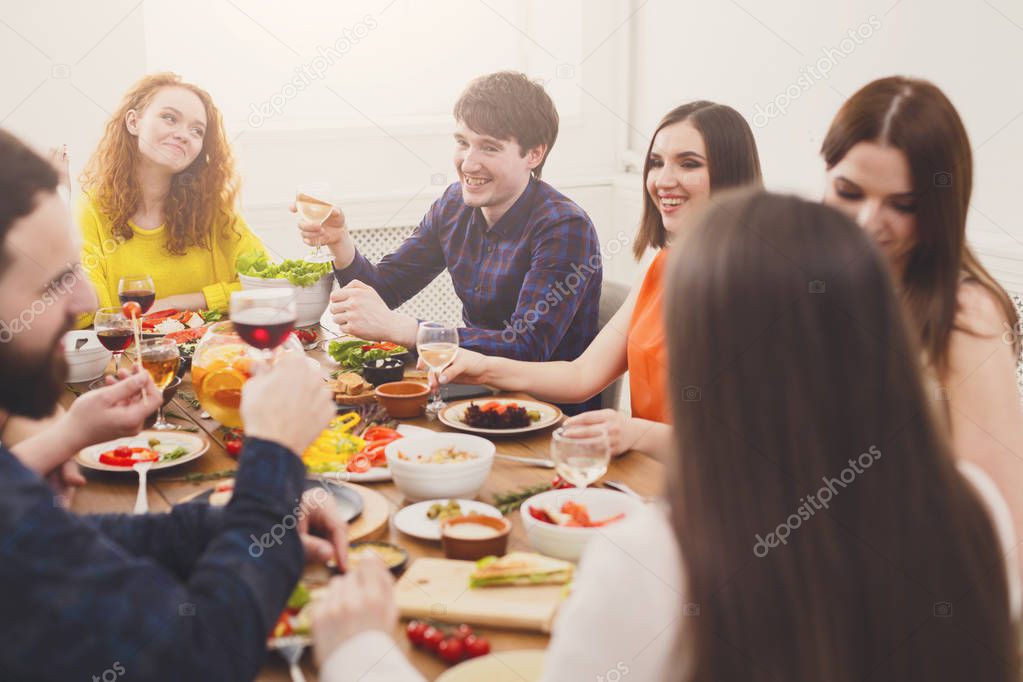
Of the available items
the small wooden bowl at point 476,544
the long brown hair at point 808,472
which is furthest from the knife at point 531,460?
the long brown hair at point 808,472

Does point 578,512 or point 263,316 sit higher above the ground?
point 263,316

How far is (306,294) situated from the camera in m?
3.01

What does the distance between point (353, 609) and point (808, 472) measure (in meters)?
0.53

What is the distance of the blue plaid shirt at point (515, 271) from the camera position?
2.82 meters

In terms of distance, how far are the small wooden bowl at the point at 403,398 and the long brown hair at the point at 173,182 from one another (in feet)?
5.36

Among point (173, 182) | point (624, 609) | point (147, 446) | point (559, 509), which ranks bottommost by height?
point (147, 446)

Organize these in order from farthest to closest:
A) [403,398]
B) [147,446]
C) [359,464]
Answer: [403,398], [147,446], [359,464]

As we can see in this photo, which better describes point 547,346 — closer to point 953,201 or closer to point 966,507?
point 953,201

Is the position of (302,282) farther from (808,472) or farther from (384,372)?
(808,472)

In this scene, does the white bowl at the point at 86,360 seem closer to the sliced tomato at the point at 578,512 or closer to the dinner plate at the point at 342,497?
the dinner plate at the point at 342,497

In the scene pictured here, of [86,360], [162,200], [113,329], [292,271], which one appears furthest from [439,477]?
[162,200]

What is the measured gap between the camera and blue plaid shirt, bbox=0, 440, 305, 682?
3.25ft

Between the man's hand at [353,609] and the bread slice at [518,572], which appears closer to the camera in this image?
the man's hand at [353,609]

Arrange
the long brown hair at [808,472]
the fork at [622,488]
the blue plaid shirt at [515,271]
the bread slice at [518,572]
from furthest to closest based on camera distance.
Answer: the blue plaid shirt at [515,271] → the fork at [622,488] → the bread slice at [518,572] → the long brown hair at [808,472]
